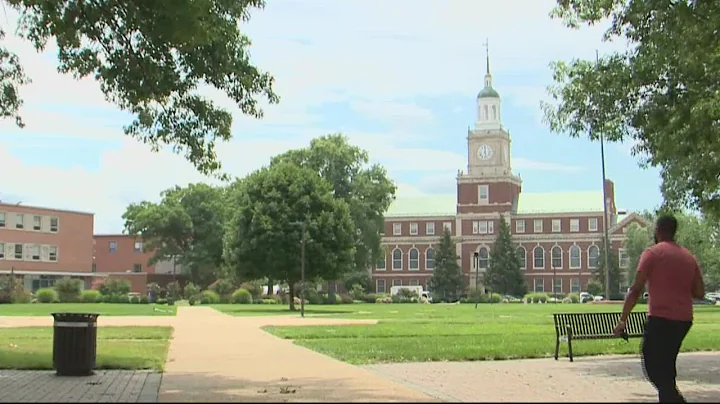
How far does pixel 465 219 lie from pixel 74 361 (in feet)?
403

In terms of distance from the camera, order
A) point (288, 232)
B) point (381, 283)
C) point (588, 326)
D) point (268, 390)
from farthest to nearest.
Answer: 1. point (381, 283)
2. point (288, 232)
3. point (588, 326)
4. point (268, 390)

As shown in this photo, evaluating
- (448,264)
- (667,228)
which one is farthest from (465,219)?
(667,228)

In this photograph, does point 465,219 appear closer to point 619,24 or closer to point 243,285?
point 243,285

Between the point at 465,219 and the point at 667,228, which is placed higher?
the point at 465,219

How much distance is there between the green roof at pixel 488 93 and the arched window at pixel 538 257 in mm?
25419

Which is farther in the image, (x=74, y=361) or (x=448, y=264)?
(x=448, y=264)

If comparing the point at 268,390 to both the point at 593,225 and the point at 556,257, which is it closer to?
the point at 556,257

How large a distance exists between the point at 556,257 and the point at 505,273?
41.0 feet

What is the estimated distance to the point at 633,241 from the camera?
338 feet

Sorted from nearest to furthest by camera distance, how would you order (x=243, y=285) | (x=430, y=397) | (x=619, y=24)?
(x=430, y=397) < (x=619, y=24) < (x=243, y=285)

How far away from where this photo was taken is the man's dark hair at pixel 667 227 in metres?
8.82

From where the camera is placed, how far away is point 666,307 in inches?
337

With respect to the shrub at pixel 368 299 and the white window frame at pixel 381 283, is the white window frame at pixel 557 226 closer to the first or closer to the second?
the white window frame at pixel 381 283

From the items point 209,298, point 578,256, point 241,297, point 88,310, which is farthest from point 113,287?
point 578,256
